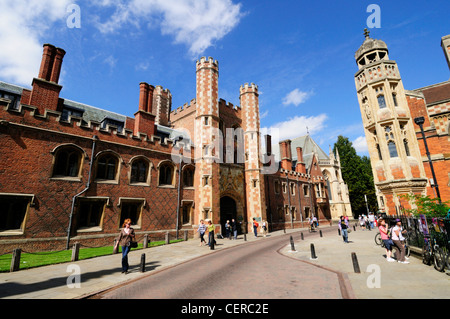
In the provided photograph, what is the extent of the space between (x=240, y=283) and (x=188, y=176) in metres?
15.1

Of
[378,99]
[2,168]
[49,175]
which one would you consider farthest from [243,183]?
[2,168]

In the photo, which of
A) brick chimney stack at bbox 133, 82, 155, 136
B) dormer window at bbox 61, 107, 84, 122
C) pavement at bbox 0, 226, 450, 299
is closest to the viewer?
pavement at bbox 0, 226, 450, 299

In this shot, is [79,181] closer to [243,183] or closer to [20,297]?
[20,297]

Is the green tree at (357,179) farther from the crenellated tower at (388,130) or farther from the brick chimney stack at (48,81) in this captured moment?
the brick chimney stack at (48,81)

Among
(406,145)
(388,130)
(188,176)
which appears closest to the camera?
(406,145)

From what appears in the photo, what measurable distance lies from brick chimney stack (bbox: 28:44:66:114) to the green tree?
153ft

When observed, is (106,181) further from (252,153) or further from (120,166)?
(252,153)

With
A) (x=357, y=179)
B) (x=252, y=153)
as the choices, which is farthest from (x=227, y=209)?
(x=357, y=179)

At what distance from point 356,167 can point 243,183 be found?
1341 inches

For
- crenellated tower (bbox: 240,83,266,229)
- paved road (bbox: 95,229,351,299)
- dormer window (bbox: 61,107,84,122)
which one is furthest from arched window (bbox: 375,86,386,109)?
dormer window (bbox: 61,107,84,122)

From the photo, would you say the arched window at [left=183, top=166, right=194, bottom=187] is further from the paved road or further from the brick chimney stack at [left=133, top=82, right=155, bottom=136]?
the paved road

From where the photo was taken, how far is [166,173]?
19562 mm

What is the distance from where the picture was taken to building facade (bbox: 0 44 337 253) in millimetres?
12484

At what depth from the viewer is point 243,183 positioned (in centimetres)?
2488
